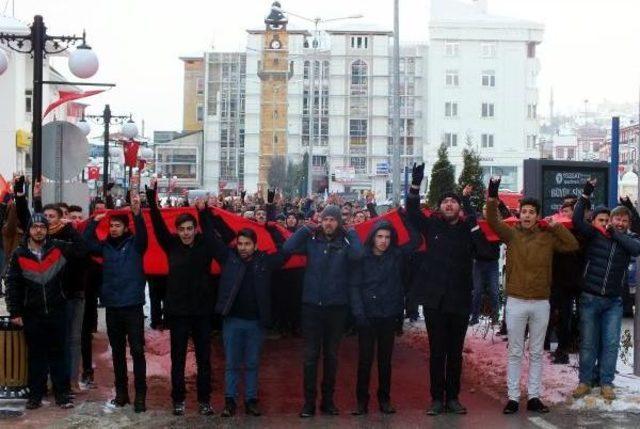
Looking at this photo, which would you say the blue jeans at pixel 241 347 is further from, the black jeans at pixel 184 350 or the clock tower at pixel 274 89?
the clock tower at pixel 274 89

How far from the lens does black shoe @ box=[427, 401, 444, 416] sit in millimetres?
9617

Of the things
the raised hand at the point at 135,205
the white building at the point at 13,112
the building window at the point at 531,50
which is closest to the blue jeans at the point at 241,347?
the raised hand at the point at 135,205

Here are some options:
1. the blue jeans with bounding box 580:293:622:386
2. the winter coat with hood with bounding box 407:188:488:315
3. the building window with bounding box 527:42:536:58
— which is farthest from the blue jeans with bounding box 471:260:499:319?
the building window with bounding box 527:42:536:58

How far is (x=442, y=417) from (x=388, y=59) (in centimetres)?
9685

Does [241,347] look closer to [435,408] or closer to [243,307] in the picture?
[243,307]

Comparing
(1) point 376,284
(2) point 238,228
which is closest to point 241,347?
(1) point 376,284

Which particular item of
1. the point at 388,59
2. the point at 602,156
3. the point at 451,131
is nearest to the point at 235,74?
the point at 388,59

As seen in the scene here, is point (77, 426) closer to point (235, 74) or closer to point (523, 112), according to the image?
point (523, 112)

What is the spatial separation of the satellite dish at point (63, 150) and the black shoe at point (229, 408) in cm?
431

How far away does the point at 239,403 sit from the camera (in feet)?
33.2

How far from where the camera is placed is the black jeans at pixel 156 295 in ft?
44.2

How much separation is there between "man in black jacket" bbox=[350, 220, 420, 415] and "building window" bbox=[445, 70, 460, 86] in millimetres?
86260

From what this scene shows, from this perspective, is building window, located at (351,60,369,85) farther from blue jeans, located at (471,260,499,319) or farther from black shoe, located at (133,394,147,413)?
black shoe, located at (133,394,147,413)

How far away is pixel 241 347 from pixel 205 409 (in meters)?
0.67
